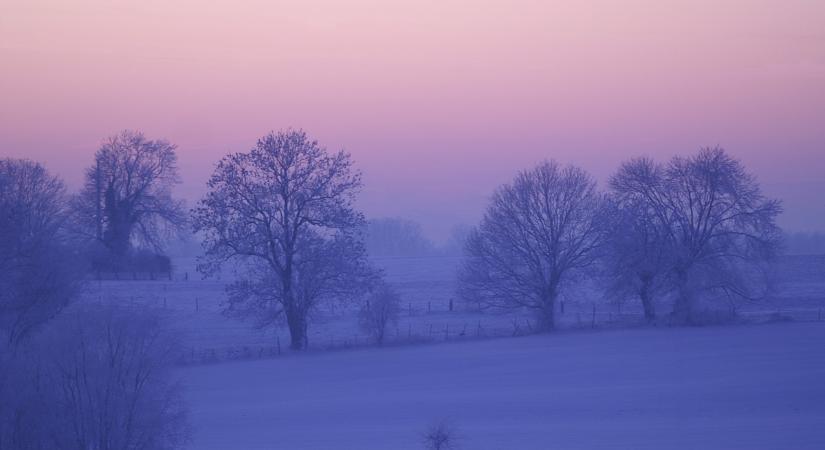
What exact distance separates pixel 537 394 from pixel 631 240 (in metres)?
22.8

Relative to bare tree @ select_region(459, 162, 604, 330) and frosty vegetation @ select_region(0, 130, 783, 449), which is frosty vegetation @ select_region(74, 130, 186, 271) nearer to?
frosty vegetation @ select_region(0, 130, 783, 449)

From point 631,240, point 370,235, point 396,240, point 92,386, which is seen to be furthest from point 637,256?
point 396,240

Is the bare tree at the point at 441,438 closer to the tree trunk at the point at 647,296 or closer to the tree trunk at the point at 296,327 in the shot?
the tree trunk at the point at 296,327

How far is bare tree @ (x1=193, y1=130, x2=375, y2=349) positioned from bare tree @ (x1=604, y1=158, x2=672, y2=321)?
54.8 feet

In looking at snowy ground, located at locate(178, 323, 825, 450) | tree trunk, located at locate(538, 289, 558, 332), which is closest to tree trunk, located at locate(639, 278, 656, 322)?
tree trunk, located at locate(538, 289, 558, 332)

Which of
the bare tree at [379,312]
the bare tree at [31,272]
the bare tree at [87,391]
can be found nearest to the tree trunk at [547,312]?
the bare tree at [379,312]

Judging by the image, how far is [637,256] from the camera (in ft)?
162

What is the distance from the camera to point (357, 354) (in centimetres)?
3934

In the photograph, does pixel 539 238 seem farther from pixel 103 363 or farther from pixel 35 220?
pixel 103 363

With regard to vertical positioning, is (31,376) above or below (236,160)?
below

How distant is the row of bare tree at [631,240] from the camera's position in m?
48.0

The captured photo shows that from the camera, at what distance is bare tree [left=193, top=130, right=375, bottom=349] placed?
3925 cm

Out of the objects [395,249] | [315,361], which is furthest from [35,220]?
[395,249]

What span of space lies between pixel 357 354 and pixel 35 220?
19303mm
